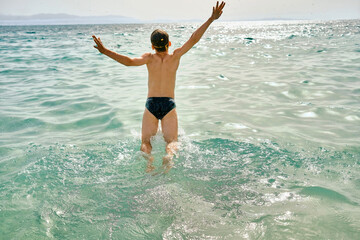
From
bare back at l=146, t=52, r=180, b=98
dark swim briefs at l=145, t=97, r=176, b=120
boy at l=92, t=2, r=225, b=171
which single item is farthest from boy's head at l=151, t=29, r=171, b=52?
dark swim briefs at l=145, t=97, r=176, b=120

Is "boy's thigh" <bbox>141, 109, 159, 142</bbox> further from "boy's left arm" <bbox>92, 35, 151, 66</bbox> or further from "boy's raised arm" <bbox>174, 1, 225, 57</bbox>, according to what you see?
"boy's raised arm" <bbox>174, 1, 225, 57</bbox>

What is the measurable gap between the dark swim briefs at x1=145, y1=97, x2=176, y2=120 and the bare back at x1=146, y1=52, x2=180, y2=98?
67 millimetres

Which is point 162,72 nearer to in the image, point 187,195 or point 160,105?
point 160,105

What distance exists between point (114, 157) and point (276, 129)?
312cm

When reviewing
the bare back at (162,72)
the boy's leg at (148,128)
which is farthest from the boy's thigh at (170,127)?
the bare back at (162,72)

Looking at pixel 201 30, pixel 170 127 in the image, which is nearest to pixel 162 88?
pixel 170 127

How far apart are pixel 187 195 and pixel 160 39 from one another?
7.39 feet

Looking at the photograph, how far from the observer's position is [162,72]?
4.30 m

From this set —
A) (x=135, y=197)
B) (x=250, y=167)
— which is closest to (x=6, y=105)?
(x=135, y=197)

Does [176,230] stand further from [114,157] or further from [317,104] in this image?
[317,104]

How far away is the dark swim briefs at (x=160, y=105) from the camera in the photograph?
4.41 m

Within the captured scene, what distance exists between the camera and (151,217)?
296 centimetres

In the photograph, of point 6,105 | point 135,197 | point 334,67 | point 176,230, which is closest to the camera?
point 176,230

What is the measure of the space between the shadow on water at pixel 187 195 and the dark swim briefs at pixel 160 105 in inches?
21.6
